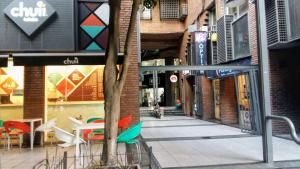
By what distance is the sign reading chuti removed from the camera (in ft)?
26.3

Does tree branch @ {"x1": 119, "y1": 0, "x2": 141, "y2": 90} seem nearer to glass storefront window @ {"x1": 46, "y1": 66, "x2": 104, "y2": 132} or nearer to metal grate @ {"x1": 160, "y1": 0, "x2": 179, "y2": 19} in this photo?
glass storefront window @ {"x1": 46, "y1": 66, "x2": 104, "y2": 132}

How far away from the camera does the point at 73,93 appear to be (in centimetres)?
915

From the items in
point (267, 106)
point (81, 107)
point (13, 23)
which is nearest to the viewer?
point (267, 106)

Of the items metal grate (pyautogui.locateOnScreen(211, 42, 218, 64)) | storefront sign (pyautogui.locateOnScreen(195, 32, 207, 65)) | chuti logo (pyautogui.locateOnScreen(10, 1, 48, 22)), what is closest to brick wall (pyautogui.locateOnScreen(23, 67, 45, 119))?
chuti logo (pyautogui.locateOnScreen(10, 1, 48, 22))

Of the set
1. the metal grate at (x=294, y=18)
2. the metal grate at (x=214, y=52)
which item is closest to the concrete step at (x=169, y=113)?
the metal grate at (x=214, y=52)

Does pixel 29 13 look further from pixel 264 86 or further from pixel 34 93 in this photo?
pixel 264 86

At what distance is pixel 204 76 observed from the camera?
54.4 ft

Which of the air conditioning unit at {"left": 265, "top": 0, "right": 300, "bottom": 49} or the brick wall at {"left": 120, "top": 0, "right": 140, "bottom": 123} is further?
the brick wall at {"left": 120, "top": 0, "right": 140, "bottom": 123}

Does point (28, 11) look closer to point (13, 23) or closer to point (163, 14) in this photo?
point (13, 23)

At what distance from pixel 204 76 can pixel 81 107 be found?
931 cm

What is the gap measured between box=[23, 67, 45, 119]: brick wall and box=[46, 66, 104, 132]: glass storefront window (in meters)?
0.22

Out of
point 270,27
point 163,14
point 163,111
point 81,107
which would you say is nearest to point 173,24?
point 163,14

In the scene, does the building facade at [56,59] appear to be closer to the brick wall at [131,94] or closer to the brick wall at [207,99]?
the brick wall at [131,94]

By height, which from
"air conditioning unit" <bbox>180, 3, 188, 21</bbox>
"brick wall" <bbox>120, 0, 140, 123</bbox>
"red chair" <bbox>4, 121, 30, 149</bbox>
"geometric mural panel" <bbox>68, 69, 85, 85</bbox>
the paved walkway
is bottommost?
the paved walkway
